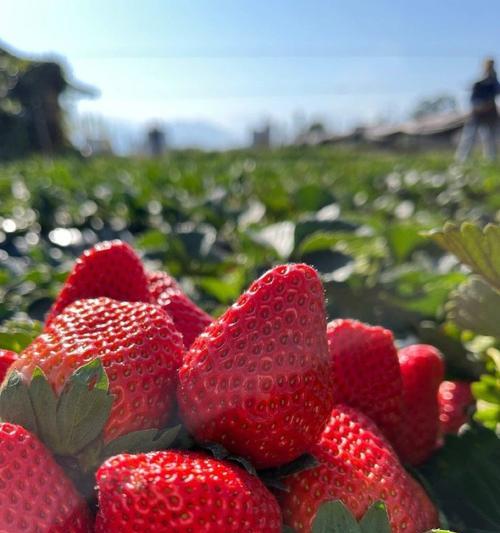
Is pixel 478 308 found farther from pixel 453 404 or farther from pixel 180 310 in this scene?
pixel 180 310

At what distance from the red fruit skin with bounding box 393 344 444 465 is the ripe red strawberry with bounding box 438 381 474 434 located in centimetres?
12

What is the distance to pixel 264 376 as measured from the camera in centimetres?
73

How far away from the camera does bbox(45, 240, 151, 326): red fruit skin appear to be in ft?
3.19

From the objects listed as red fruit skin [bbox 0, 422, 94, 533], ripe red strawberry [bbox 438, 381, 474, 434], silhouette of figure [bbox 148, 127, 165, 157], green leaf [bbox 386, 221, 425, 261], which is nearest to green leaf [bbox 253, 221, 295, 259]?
green leaf [bbox 386, 221, 425, 261]

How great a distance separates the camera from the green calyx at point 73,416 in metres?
0.68

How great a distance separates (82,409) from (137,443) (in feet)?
0.22

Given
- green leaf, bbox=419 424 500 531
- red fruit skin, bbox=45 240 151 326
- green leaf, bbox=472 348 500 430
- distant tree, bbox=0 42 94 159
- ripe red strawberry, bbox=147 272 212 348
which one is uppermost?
distant tree, bbox=0 42 94 159

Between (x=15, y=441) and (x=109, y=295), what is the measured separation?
334 mm

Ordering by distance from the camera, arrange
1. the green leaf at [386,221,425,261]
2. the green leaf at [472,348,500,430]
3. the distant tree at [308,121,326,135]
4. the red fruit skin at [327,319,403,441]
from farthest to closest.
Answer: the distant tree at [308,121,326,135] < the green leaf at [386,221,425,261] < the green leaf at [472,348,500,430] < the red fruit skin at [327,319,403,441]

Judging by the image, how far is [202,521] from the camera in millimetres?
637

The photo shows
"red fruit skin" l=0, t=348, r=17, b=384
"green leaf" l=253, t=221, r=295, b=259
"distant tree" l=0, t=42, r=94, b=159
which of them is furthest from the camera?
"distant tree" l=0, t=42, r=94, b=159

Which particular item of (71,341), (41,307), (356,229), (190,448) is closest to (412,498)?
(190,448)

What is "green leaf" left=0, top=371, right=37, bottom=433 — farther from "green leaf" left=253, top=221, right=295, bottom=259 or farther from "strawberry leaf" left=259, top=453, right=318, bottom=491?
"green leaf" left=253, top=221, right=295, bottom=259

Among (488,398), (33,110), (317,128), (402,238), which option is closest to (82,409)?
(488,398)
